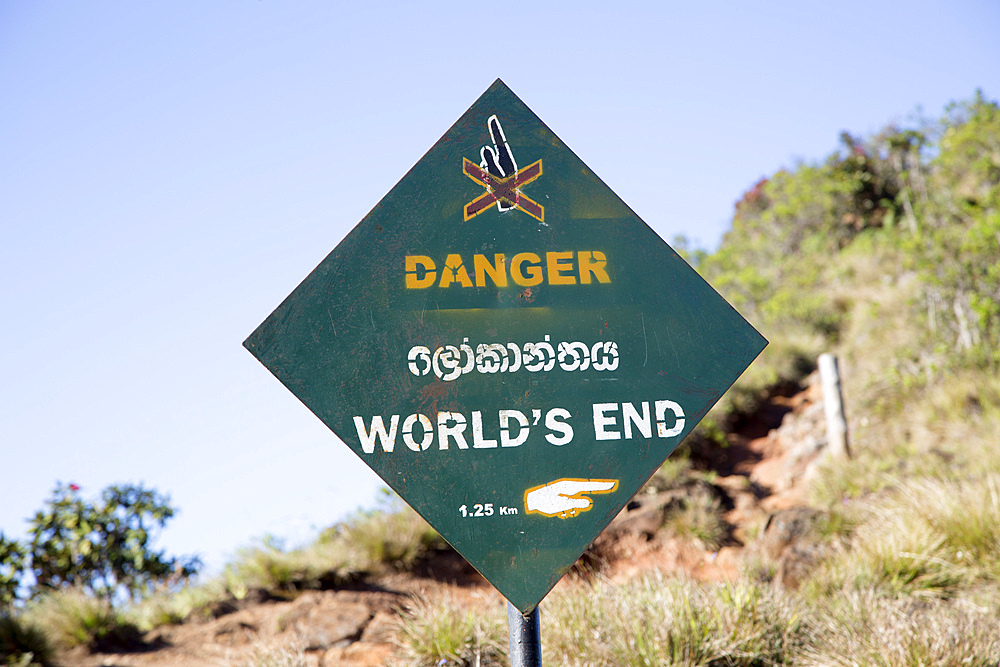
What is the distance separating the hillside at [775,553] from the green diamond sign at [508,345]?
264cm

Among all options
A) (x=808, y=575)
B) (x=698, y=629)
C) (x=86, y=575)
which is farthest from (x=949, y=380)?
(x=86, y=575)

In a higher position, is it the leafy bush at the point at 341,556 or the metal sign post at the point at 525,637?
the leafy bush at the point at 341,556

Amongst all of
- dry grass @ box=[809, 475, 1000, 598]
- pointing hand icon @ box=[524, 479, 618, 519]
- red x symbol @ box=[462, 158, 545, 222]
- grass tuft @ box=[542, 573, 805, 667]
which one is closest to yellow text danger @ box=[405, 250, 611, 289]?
red x symbol @ box=[462, 158, 545, 222]

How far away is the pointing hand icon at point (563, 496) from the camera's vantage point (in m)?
2.51

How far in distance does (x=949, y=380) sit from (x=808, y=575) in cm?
624

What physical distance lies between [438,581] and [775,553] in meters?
A: 3.78


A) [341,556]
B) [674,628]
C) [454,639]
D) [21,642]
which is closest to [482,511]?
[674,628]

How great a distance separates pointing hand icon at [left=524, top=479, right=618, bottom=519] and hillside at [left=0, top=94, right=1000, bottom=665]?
2.60 metres

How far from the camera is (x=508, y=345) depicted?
263 cm

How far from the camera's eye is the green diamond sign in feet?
8.25

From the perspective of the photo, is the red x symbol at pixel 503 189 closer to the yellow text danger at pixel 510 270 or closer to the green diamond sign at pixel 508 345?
the green diamond sign at pixel 508 345

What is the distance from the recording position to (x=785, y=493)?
11383 millimetres

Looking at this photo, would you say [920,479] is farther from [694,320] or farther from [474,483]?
[474,483]

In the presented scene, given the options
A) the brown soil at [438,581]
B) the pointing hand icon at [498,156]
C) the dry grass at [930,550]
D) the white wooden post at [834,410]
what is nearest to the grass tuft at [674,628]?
the brown soil at [438,581]
